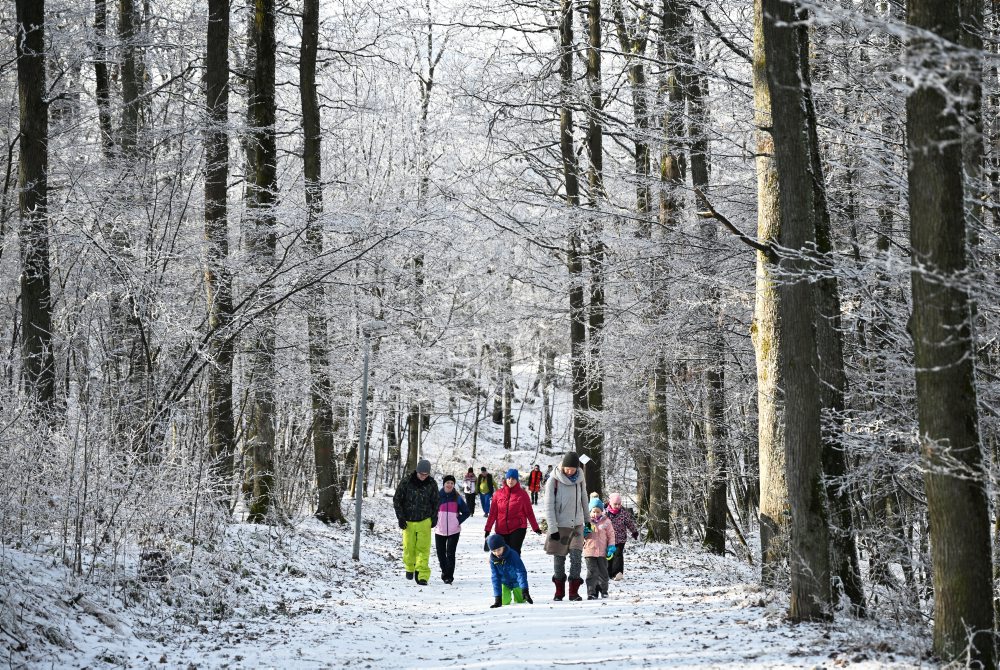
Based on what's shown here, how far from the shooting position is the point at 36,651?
5.93m

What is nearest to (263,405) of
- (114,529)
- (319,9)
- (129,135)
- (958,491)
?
(129,135)

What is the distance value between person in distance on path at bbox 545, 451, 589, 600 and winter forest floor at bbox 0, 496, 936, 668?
45 centimetres

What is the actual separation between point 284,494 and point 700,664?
10924mm

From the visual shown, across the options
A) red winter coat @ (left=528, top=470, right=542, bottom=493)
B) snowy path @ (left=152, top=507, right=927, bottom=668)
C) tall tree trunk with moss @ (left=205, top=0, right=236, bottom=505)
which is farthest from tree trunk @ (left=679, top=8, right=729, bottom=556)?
red winter coat @ (left=528, top=470, right=542, bottom=493)

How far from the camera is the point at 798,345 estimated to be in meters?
7.23

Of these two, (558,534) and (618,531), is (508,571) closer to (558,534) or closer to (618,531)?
(558,534)

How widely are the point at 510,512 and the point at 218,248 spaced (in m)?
5.07

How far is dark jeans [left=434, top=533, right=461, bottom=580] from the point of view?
43.0ft

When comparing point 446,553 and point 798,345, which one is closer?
point 798,345

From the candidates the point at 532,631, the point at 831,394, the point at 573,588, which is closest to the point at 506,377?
the point at 573,588

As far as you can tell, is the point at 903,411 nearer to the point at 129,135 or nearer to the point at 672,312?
the point at 672,312

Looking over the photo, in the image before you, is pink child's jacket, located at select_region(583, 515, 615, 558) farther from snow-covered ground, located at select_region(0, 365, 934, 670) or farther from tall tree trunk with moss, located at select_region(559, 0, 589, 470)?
tall tree trunk with moss, located at select_region(559, 0, 589, 470)

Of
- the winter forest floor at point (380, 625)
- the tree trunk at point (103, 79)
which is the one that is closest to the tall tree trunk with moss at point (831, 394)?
the winter forest floor at point (380, 625)

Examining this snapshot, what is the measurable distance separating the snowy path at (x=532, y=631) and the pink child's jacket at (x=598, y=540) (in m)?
0.62
